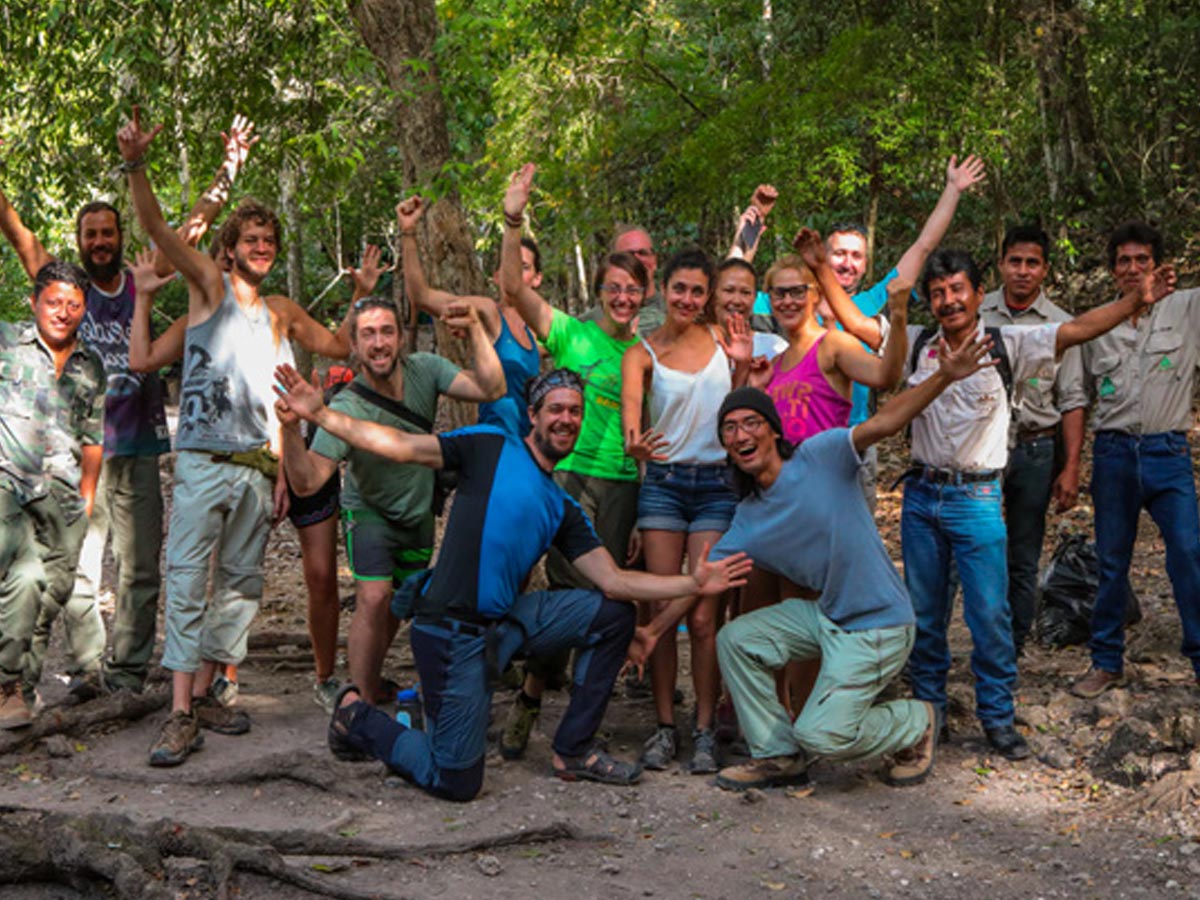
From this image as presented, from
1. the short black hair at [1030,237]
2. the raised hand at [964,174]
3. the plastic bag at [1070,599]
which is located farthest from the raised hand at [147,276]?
the plastic bag at [1070,599]

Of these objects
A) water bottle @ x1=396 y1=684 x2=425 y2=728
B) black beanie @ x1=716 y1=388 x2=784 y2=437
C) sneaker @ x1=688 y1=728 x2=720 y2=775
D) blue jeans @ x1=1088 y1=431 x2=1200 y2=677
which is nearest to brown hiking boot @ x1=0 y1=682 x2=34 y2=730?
water bottle @ x1=396 y1=684 x2=425 y2=728

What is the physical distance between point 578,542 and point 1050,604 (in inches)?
134

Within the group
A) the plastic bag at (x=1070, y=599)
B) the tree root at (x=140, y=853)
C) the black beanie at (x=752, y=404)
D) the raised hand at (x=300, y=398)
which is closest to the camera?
the tree root at (x=140, y=853)

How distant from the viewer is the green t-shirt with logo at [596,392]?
20.1ft

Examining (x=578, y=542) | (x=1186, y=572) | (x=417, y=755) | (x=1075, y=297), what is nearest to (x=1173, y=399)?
(x=1186, y=572)

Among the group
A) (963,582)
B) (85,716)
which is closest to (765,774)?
(963,582)

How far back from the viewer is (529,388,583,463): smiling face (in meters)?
5.45

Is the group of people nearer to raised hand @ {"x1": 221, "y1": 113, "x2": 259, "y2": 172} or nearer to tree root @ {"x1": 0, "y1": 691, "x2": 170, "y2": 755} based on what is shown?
raised hand @ {"x1": 221, "y1": 113, "x2": 259, "y2": 172}

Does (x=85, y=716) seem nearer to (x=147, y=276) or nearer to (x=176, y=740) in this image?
(x=176, y=740)

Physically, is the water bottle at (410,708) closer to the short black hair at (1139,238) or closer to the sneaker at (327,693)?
the sneaker at (327,693)

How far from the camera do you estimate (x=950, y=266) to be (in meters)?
5.61

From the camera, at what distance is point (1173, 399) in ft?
20.4

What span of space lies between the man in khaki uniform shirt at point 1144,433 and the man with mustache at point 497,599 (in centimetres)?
218

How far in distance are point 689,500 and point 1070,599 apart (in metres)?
2.92
